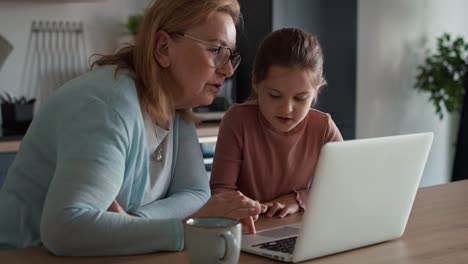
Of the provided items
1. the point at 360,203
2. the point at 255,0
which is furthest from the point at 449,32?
the point at 360,203

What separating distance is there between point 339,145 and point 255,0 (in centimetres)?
289

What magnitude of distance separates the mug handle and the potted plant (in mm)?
3747

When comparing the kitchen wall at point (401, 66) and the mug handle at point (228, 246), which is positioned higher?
the mug handle at point (228, 246)

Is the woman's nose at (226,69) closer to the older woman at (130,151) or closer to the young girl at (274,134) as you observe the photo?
the older woman at (130,151)

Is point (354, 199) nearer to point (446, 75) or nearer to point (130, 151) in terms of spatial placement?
point (130, 151)

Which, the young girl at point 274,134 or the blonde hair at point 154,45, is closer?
the blonde hair at point 154,45

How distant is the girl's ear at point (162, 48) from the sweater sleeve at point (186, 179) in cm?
22

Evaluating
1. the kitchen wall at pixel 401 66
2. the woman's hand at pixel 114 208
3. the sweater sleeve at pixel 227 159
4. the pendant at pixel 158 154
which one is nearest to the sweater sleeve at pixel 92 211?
the woman's hand at pixel 114 208

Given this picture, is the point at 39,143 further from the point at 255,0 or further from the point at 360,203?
the point at 255,0

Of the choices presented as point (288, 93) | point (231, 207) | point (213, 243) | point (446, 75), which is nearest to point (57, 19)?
point (288, 93)

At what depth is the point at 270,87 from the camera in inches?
70.3

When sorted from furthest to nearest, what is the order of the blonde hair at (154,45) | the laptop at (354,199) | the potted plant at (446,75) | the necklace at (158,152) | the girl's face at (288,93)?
the potted plant at (446,75), the girl's face at (288,93), the necklace at (158,152), the blonde hair at (154,45), the laptop at (354,199)

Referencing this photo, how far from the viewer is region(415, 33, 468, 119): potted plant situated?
4551mm

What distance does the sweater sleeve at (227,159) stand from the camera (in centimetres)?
185
